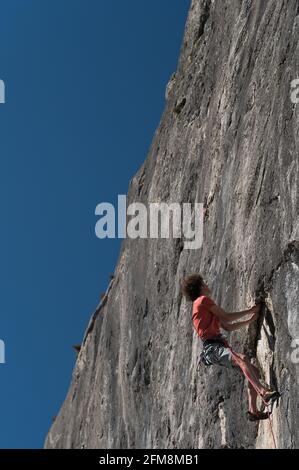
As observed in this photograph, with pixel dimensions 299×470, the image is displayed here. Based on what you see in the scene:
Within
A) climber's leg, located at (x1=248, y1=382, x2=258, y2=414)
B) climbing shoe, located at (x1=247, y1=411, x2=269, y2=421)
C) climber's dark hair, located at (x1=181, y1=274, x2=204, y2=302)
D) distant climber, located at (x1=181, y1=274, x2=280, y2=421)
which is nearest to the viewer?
distant climber, located at (x1=181, y1=274, x2=280, y2=421)

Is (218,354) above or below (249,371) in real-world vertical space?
above

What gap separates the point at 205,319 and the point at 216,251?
9.52 ft

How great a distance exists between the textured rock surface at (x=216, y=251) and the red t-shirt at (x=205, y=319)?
792 mm

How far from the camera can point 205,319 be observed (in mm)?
12516

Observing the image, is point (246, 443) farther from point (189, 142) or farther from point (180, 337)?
point (189, 142)

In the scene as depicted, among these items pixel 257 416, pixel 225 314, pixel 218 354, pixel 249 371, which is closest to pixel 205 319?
pixel 225 314

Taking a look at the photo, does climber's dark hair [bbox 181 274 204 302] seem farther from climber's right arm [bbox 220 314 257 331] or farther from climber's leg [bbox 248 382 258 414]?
climber's leg [bbox 248 382 258 414]

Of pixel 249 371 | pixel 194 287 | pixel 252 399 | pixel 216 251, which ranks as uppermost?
pixel 216 251

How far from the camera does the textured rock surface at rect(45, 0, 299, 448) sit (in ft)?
40.2

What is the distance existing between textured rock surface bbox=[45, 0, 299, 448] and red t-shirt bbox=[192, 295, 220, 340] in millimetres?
792

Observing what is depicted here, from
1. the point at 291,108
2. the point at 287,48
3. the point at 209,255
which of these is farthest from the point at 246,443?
the point at 287,48

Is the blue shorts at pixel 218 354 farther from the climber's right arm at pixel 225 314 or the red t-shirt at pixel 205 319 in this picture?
the climber's right arm at pixel 225 314

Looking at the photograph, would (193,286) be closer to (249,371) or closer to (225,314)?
(225,314)

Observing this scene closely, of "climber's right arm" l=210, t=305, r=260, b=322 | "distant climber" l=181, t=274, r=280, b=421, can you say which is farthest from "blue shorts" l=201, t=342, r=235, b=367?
"climber's right arm" l=210, t=305, r=260, b=322
